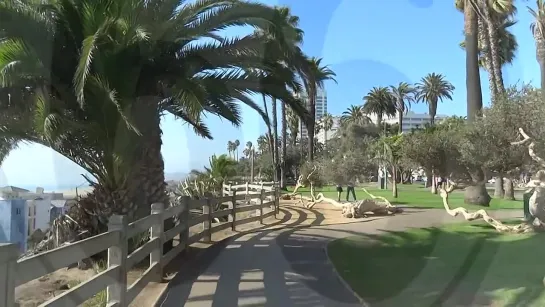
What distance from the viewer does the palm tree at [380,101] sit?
8125cm

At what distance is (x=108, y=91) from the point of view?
31.3 ft

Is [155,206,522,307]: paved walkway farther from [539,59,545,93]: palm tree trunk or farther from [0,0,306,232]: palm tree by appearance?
[539,59,545,93]: palm tree trunk

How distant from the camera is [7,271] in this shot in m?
3.71

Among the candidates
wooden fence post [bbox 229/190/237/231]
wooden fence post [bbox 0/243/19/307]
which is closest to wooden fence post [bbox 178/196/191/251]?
wooden fence post [bbox 229/190/237/231]

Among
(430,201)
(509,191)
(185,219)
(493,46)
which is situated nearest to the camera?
(185,219)

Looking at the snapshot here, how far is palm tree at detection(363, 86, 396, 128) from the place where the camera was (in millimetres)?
81250

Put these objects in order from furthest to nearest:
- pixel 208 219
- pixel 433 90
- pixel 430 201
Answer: pixel 433 90 < pixel 430 201 < pixel 208 219

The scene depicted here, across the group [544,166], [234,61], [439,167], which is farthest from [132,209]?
[439,167]

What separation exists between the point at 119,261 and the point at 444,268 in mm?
6022

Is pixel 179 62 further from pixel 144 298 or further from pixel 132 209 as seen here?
pixel 144 298

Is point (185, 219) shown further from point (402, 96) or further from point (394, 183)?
Result: point (402, 96)

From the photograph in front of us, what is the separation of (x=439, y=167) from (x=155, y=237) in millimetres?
13152

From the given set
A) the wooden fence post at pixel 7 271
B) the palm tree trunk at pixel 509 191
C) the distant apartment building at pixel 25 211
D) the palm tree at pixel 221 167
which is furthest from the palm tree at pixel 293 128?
the wooden fence post at pixel 7 271

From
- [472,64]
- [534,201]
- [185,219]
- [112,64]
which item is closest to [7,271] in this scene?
[112,64]
